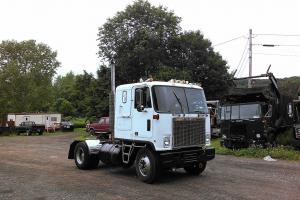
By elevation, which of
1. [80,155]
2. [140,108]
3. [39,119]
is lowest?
[80,155]

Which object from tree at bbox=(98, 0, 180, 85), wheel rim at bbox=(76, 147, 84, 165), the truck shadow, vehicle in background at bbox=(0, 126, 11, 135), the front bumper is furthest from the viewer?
vehicle in background at bbox=(0, 126, 11, 135)

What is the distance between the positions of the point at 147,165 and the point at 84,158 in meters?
3.53

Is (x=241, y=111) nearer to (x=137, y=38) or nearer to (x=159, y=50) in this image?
(x=159, y=50)

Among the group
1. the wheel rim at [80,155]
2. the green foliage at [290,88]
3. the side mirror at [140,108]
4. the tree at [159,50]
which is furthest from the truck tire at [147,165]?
the tree at [159,50]

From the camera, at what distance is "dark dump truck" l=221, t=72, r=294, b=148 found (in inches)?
785

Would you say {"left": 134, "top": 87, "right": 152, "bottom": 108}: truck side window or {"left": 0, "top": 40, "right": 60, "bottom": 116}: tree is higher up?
{"left": 0, "top": 40, "right": 60, "bottom": 116}: tree

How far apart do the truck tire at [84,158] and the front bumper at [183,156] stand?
3738 millimetres

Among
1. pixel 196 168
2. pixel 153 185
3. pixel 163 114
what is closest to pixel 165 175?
pixel 196 168

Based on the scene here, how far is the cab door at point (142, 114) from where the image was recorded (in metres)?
12.0

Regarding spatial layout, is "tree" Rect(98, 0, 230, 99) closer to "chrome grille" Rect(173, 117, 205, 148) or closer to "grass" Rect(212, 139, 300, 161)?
"grass" Rect(212, 139, 300, 161)

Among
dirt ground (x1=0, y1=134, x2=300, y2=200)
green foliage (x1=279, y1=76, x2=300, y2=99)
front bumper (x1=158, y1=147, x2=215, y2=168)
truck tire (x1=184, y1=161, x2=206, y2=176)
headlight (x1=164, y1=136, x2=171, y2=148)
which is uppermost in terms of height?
green foliage (x1=279, y1=76, x2=300, y2=99)

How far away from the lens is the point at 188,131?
12.2 meters

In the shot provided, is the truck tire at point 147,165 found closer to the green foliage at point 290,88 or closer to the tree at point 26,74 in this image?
the green foliage at point 290,88

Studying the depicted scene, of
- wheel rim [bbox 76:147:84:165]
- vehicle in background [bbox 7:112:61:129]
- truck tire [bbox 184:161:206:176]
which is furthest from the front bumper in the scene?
vehicle in background [bbox 7:112:61:129]
